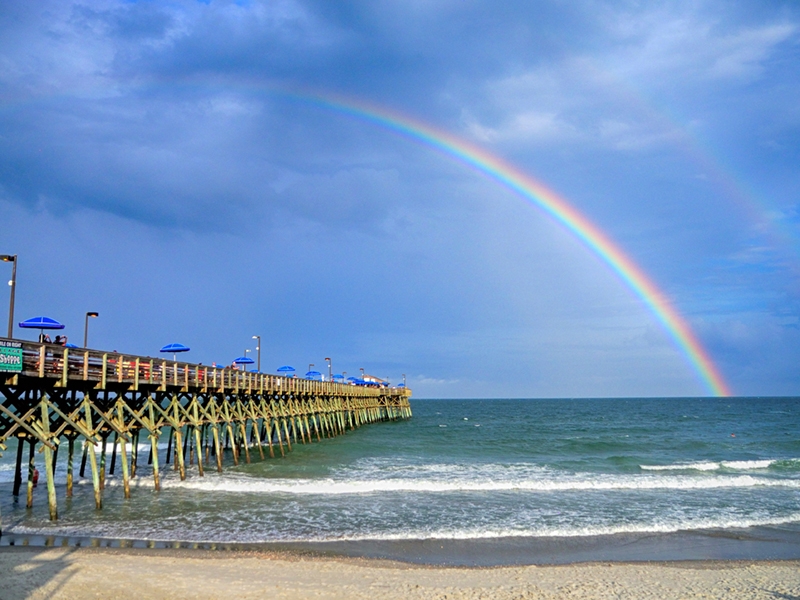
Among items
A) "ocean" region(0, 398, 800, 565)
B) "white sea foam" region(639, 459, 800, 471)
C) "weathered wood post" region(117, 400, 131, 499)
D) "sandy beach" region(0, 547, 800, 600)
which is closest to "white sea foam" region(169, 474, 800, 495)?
"ocean" region(0, 398, 800, 565)

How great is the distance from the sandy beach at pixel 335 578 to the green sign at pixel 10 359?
412 cm

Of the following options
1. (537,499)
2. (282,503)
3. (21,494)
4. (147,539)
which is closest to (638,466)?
(537,499)

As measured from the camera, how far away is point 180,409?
78.9 feet

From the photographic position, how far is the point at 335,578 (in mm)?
12203

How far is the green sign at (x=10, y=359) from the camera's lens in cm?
1473

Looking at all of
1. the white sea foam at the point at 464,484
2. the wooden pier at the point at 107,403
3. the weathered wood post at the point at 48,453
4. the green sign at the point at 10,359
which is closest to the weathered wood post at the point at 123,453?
the wooden pier at the point at 107,403

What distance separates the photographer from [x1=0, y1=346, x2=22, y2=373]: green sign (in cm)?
1473

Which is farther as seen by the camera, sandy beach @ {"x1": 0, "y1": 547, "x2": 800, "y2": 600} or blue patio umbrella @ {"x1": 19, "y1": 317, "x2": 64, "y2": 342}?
blue patio umbrella @ {"x1": 19, "y1": 317, "x2": 64, "y2": 342}

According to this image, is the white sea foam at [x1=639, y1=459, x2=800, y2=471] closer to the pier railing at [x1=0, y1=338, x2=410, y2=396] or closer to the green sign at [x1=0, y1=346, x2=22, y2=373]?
the pier railing at [x1=0, y1=338, x2=410, y2=396]

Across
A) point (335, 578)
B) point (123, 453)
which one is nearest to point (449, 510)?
point (335, 578)

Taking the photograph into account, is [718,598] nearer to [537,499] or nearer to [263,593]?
[263,593]

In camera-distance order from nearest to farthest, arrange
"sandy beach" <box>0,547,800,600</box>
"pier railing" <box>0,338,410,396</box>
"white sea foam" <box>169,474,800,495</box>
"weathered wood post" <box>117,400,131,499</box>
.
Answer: "sandy beach" <box>0,547,800,600</box>
"pier railing" <box>0,338,410,396</box>
"weathered wood post" <box>117,400,131,499</box>
"white sea foam" <box>169,474,800,495</box>

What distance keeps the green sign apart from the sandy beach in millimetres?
4117

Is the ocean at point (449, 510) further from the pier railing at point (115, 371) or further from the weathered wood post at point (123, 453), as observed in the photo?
the pier railing at point (115, 371)
